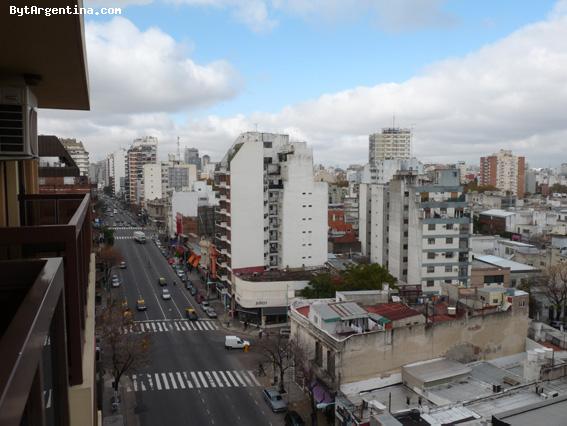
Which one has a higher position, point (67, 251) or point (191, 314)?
point (67, 251)

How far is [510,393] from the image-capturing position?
20.8 metres

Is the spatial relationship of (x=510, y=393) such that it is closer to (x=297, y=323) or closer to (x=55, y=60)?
(x=297, y=323)

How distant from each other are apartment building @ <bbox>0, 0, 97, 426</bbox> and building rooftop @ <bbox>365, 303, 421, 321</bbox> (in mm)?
20197

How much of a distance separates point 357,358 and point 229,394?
7.65 meters

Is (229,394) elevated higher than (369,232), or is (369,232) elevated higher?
(369,232)

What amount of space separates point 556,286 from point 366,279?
18.8 m

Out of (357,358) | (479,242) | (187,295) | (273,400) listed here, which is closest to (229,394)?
(273,400)

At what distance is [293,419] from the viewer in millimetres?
22969

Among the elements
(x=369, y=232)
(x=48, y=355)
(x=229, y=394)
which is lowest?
(x=229, y=394)

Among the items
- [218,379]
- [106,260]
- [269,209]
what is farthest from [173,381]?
[106,260]

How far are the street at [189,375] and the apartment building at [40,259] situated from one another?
17.8 metres

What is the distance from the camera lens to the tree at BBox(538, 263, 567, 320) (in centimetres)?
4122

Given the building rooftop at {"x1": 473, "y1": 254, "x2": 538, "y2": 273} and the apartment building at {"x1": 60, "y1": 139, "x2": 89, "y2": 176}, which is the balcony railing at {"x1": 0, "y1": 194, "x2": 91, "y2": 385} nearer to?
the building rooftop at {"x1": 473, "y1": 254, "x2": 538, "y2": 273}

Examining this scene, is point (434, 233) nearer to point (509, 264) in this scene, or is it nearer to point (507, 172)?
point (509, 264)
